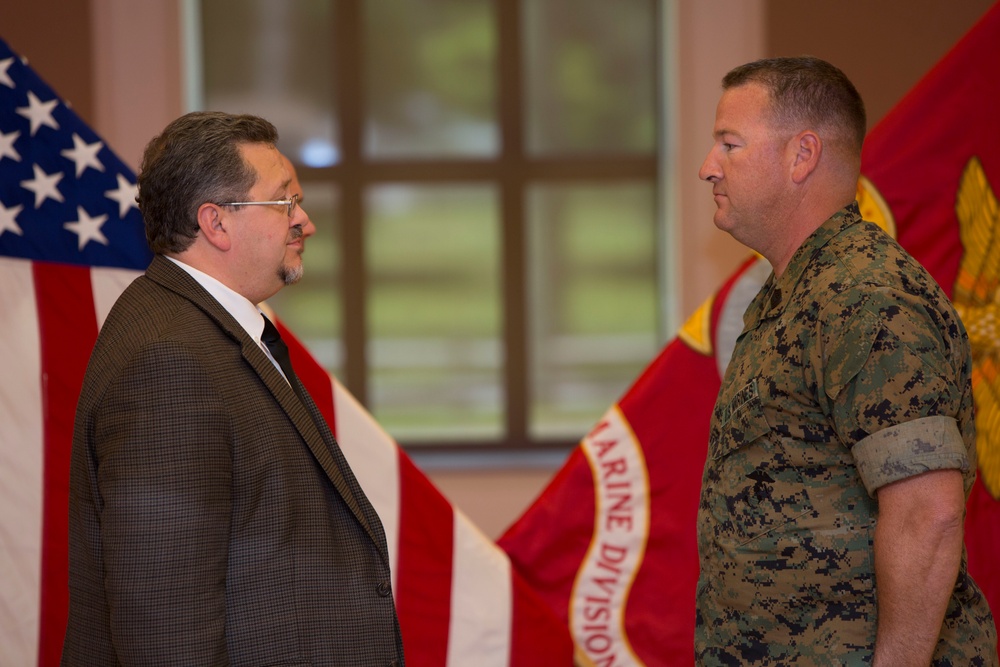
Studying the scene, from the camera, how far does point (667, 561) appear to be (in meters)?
2.13

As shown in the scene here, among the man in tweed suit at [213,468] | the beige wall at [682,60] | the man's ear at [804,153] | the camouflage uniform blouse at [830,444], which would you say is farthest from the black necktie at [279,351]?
the beige wall at [682,60]

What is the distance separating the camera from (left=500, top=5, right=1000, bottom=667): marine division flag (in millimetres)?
2021

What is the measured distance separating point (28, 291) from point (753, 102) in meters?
1.43

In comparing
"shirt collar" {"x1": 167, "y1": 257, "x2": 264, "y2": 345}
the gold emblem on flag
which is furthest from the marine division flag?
"shirt collar" {"x1": 167, "y1": 257, "x2": 264, "y2": 345}

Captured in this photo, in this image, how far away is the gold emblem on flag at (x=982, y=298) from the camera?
1.98 meters

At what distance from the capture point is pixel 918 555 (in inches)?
43.8

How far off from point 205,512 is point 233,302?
31cm

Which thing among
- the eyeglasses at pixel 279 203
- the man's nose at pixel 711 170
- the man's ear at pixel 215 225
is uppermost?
the man's nose at pixel 711 170

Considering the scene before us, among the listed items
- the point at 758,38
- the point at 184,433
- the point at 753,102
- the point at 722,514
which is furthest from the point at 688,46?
the point at 184,433

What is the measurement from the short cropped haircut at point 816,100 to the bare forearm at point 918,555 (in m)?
0.48

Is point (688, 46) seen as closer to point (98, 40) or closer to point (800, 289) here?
point (98, 40)

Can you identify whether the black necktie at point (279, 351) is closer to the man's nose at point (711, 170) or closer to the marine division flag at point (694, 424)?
the man's nose at point (711, 170)

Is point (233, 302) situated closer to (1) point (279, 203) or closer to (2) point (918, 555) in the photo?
(1) point (279, 203)

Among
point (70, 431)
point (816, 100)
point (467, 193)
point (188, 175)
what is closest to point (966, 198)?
point (816, 100)
